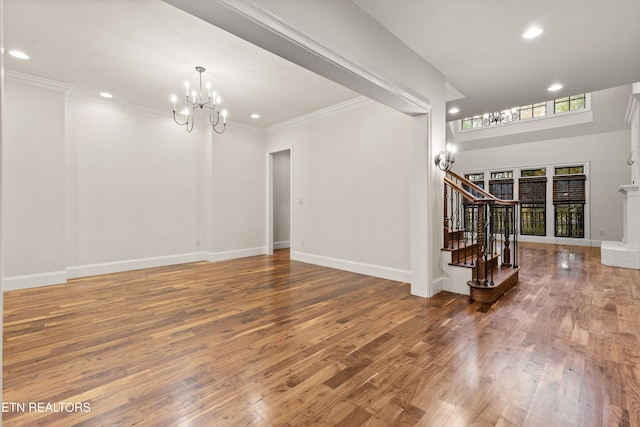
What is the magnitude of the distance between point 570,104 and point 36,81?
12.2 metres

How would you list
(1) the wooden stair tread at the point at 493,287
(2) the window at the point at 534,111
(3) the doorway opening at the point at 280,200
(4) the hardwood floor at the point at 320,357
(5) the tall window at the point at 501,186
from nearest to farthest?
(4) the hardwood floor at the point at 320,357 → (1) the wooden stair tread at the point at 493,287 → (3) the doorway opening at the point at 280,200 → (2) the window at the point at 534,111 → (5) the tall window at the point at 501,186

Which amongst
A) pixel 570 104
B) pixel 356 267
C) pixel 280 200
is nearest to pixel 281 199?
pixel 280 200

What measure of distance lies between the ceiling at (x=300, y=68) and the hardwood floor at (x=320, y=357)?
2936mm

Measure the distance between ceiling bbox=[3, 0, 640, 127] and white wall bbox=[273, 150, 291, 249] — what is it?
Answer: 295 cm

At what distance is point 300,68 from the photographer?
3.78 m

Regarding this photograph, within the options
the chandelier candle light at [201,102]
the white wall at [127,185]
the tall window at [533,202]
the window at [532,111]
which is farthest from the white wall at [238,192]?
the tall window at [533,202]

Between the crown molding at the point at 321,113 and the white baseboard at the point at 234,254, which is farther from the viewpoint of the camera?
the white baseboard at the point at 234,254

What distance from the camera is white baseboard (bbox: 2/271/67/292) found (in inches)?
162

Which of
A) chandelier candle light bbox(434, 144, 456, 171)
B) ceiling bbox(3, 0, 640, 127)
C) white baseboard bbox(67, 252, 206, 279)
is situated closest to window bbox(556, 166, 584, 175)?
ceiling bbox(3, 0, 640, 127)

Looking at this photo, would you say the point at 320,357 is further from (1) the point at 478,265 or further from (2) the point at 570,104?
(2) the point at 570,104

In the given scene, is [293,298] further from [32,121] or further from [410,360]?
[32,121]

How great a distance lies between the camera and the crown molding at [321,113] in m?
5.03

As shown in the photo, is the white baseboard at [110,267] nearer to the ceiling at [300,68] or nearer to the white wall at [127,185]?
the white wall at [127,185]

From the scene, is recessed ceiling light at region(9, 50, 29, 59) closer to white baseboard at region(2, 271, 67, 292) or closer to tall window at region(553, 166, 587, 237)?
white baseboard at region(2, 271, 67, 292)
